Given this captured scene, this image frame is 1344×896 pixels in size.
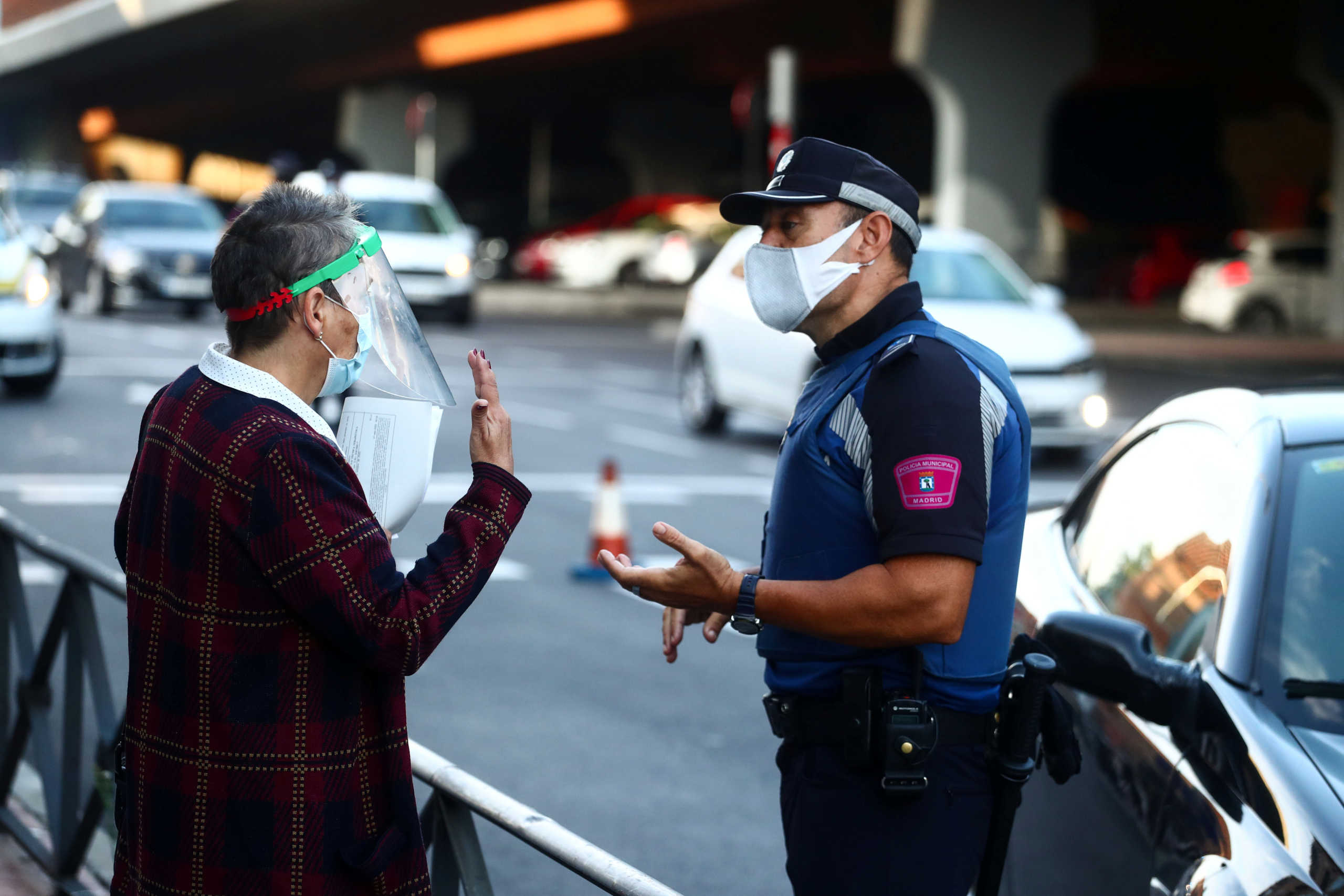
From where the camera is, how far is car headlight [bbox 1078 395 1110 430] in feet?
42.2

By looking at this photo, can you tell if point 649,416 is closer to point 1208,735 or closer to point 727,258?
point 727,258

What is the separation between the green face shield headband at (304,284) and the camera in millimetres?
2486

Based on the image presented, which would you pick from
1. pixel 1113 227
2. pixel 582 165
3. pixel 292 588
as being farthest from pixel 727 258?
pixel 582 165

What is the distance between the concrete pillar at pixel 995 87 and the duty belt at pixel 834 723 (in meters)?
26.0

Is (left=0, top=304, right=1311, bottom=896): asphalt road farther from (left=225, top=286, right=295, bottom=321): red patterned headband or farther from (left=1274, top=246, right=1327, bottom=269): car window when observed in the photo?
(left=1274, top=246, right=1327, bottom=269): car window

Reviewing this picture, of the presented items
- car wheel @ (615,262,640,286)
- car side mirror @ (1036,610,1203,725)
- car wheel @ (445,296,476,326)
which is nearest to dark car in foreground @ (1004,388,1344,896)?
car side mirror @ (1036,610,1203,725)

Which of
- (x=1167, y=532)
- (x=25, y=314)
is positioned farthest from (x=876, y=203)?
(x=25, y=314)

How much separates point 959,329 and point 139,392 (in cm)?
726

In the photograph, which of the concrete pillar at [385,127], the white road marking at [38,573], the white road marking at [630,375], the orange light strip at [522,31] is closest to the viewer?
the white road marking at [38,573]

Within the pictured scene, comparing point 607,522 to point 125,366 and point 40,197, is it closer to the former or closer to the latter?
point 125,366

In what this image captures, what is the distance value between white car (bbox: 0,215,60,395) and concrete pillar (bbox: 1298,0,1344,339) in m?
20.0

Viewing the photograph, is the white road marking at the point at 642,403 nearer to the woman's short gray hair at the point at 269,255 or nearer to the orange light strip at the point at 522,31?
the woman's short gray hair at the point at 269,255

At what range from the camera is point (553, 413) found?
15.4 meters

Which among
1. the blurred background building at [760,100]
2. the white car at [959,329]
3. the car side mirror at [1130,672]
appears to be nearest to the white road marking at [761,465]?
the white car at [959,329]
